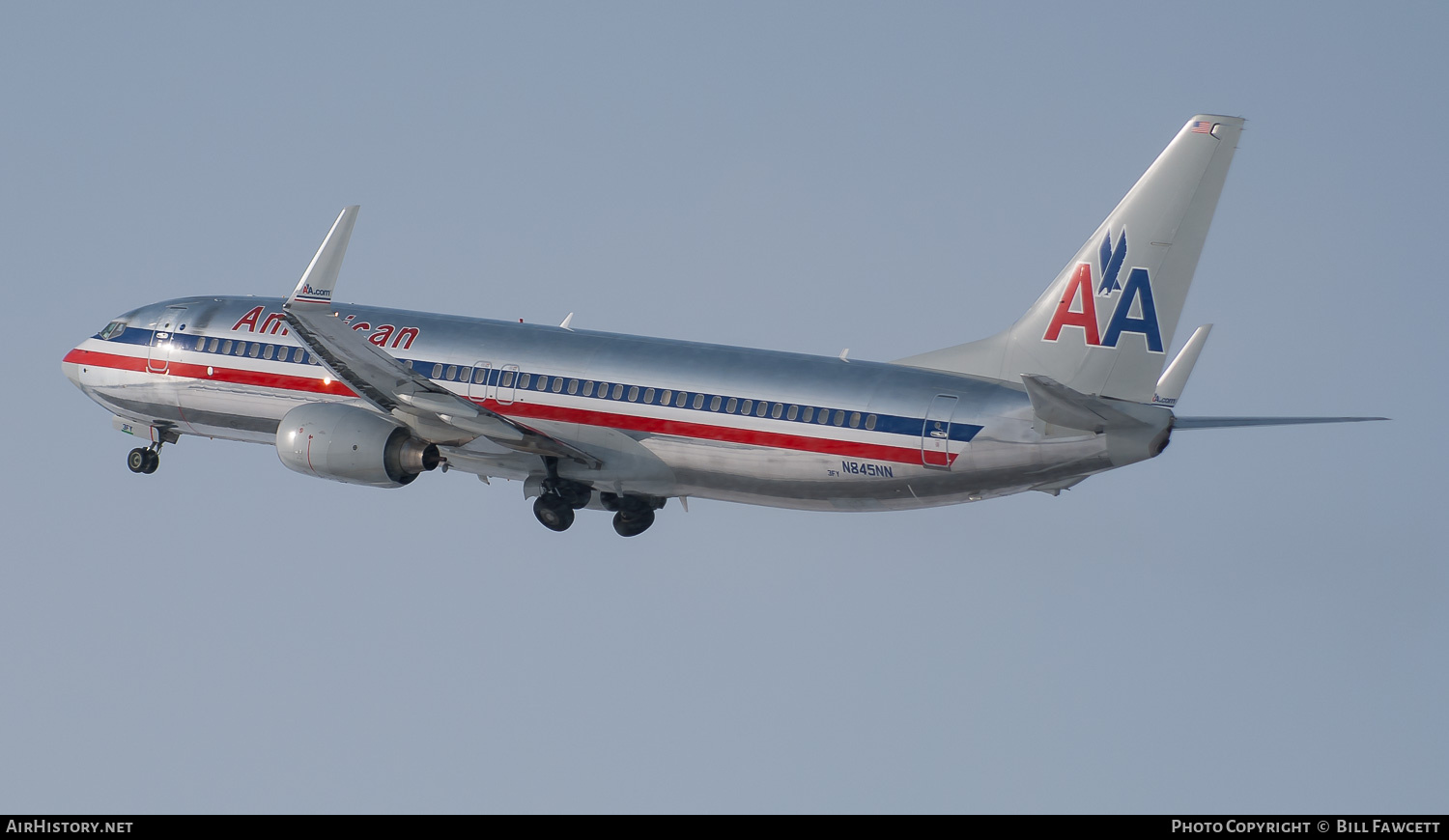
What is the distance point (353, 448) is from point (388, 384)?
65.7 inches

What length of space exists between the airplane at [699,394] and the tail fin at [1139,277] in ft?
0.13

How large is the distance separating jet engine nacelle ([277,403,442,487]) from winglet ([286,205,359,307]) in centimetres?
387

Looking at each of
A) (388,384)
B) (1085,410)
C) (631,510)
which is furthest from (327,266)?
(1085,410)

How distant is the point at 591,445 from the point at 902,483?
25.7 feet

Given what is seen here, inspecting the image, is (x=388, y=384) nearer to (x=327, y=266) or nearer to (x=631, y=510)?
(x=327, y=266)

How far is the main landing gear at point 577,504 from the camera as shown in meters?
44.2

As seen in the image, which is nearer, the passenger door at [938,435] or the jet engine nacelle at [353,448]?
the passenger door at [938,435]

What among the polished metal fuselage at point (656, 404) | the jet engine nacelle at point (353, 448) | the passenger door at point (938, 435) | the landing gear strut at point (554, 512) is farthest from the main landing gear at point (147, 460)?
the passenger door at point (938, 435)

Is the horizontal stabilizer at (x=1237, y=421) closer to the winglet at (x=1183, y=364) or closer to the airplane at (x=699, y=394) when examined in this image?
the airplane at (x=699, y=394)

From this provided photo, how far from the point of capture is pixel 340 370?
42.0 m

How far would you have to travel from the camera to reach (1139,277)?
37156 millimetres

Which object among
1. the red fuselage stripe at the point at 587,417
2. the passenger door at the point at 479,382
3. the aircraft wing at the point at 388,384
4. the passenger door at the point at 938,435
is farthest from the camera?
the passenger door at the point at 479,382

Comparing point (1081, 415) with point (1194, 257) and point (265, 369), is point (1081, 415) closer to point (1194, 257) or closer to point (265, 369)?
point (1194, 257)
